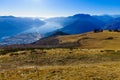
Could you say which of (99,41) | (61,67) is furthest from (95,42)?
(61,67)

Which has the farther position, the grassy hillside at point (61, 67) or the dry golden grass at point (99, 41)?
the dry golden grass at point (99, 41)

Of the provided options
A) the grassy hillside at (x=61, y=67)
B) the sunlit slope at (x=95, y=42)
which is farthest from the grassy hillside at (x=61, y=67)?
the sunlit slope at (x=95, y=42)

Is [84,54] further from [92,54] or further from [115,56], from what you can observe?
[115,56]

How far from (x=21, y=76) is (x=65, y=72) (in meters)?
5.65

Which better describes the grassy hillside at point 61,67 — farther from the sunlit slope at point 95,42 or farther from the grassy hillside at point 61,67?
the sunlit slope at point 95,42

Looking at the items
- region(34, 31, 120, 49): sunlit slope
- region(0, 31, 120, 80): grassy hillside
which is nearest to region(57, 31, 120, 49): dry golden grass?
region(34, 31, 120, 49): sunlit slope

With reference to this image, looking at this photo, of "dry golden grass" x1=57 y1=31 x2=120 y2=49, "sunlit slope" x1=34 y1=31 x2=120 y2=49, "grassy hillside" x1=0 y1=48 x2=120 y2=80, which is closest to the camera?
"grassy hillside" x1=0 y1=48 x2=120 y2=80

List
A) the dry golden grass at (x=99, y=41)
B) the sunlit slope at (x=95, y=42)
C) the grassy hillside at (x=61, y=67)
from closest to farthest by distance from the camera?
the grassy hillside at (x=61, y=67)
the dry golden grass at (x=99, y=41)
the sunlit slope at (x=95, y=42)

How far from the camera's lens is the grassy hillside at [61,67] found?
31.5 metres

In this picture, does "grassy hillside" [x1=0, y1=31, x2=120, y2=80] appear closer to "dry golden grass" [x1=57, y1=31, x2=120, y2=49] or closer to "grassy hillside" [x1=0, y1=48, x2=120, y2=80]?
"grassy hillside" [x1=0, y1=48, x2=120, y2=80]

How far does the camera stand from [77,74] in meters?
32.2

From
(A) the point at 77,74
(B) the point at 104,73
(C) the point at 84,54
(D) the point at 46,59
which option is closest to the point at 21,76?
(A) the point at 77,74

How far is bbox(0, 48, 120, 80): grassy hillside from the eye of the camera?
31516mm

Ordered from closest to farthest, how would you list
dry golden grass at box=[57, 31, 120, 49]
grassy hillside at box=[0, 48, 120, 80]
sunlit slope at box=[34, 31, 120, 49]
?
grassy hillside at box=[0, 48, 120, 80] < dry golden grass at box=[57, 31, 120, 49] < sunlit slope at box=[34, 31, 120, 49]
